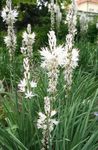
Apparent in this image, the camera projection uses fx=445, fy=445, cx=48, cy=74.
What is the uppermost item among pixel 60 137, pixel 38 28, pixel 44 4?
pixel 44 4

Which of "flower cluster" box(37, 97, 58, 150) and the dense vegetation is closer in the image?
"flower cluster" box(37, 97, 58, 150)

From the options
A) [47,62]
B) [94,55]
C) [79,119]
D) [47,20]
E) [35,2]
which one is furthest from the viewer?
[47,20]

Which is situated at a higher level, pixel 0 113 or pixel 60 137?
pixel 0 113

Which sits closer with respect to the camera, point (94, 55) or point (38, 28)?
point (94, 55)

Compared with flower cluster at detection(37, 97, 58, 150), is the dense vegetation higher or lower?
higher

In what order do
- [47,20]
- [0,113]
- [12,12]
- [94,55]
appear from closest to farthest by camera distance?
1. [12,12]
2. [0,113]
3. [94,55]
4. [47,20]

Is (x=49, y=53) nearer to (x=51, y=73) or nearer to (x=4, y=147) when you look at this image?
(x=51, y=73)

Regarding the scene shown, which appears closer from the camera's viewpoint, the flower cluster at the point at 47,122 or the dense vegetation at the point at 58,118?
the flower cluster at the point at 47,122

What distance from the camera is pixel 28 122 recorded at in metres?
4.25

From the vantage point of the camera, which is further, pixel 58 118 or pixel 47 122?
pixel 58 118

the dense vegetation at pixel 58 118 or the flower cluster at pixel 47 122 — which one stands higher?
the dense vegetation at pixel 58 118

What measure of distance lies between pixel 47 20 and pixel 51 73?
38.6 feet

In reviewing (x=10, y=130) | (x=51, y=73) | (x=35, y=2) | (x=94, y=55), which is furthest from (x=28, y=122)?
(x=35, y=2)

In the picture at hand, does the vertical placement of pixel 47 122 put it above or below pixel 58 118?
below
